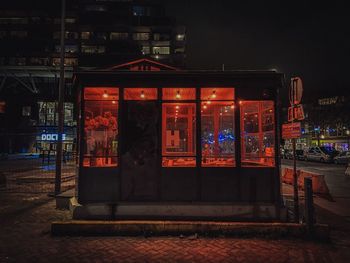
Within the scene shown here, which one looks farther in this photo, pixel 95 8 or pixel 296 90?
pixel 95 8

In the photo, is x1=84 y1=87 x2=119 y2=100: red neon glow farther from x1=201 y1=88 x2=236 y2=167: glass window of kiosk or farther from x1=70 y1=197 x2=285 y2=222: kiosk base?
x1=70 y1=197 x2=285 y2=222: kiosk base

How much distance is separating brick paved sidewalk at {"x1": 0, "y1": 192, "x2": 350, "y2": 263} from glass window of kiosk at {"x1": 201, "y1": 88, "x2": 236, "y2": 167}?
229 centimetres

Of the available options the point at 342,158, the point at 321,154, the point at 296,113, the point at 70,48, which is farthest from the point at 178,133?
the point at 70,48

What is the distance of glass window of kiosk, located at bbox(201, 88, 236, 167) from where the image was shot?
27.0ft

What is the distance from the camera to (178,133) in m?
8.41

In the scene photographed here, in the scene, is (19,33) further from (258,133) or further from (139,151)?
(258,133)

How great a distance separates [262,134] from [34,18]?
7811cm

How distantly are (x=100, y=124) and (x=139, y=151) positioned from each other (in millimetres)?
Result: 1431

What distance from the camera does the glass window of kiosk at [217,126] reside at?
27.0ft

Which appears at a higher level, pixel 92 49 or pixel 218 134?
pixel 92 49

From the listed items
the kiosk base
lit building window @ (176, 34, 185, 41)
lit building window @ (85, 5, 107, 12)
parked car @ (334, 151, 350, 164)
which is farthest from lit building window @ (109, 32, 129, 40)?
the kiosk base

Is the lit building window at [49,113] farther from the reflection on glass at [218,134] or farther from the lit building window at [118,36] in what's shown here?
the reflection on glass at [218,134]

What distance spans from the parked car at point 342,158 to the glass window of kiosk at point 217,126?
27079 millimetres

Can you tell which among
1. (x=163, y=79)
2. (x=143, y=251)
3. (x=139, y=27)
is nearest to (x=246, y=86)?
(x=163, y=79)
